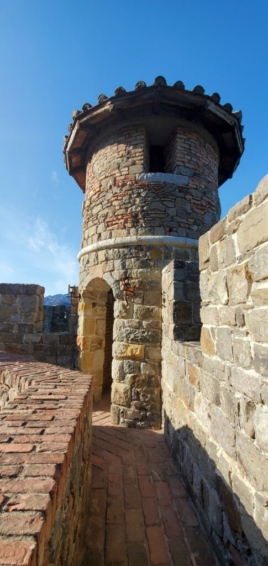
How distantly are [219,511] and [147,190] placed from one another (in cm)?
454

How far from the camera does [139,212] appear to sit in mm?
4898

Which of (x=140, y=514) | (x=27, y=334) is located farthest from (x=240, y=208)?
(x=27, y=334)

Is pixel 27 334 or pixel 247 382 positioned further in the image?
pixel 27 334

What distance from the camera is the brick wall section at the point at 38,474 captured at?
0.75m

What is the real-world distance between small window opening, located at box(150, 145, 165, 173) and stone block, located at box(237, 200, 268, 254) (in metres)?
5.53

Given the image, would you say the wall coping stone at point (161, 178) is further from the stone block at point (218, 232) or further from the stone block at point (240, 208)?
the stone block at point (240, 208)

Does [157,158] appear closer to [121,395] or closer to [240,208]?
[121,395]

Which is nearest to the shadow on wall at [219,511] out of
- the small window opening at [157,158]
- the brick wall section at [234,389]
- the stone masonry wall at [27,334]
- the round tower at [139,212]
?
the brick wall section at [234,389]

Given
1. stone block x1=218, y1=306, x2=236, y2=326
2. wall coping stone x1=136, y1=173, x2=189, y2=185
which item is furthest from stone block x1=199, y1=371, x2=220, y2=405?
wall coping stone x1=136, y1=173, x2=189, y2=185

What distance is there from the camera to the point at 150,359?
4512 millimetres

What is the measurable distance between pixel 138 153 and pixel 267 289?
456 centimetres

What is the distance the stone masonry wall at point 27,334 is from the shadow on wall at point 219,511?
3.71 metres

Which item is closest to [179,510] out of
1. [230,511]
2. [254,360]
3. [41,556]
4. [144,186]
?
[230,511]

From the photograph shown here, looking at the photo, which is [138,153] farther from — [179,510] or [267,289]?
[179,510]
